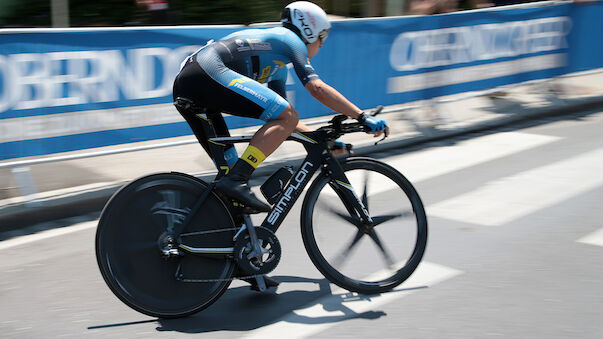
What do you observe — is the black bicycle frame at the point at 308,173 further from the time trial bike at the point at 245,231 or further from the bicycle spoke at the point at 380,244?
the bicycle spoke at the point at 380,244

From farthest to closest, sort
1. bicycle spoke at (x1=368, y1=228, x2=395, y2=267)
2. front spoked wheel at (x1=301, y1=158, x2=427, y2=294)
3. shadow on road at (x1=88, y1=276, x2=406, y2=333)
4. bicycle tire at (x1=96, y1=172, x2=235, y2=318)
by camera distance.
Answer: bicycle spoke at (x1=368, y1=228, x2=395, y2=267) → front spoked wheel at (x1=301, y1=158, x2=427, y2=294) → shadow on road at (x1=88, y1=276, x2=406, y2=333) → bicycle tire at (x1=96, y1=172, x2=235, y2=318)

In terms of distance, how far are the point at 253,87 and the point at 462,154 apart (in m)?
A: 4.83

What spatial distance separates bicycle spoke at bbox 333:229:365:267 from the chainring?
401 mm

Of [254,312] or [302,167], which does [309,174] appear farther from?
[254,312]

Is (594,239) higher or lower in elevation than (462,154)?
higher

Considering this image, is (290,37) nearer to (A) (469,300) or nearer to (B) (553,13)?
(A) (469,300)

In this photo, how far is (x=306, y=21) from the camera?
4203mm

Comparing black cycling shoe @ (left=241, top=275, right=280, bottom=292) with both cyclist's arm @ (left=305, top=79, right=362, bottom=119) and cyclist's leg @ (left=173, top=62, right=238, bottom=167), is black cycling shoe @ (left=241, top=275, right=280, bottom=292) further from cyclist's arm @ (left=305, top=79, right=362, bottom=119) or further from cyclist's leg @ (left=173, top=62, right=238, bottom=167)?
cyclist's arm @ (left=305, top=79, right=362, bottom=119)

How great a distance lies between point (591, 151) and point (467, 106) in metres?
2.87

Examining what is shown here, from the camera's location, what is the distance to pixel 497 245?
5.37 metres

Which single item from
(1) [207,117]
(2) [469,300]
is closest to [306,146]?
(1) [207,117]

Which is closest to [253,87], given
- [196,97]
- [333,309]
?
[196,97]

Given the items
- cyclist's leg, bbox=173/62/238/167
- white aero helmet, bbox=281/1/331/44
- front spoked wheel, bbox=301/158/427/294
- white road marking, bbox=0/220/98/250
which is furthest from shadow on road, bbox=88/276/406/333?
white road marking, bbox=0/220/98/250

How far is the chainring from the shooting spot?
4148mm
